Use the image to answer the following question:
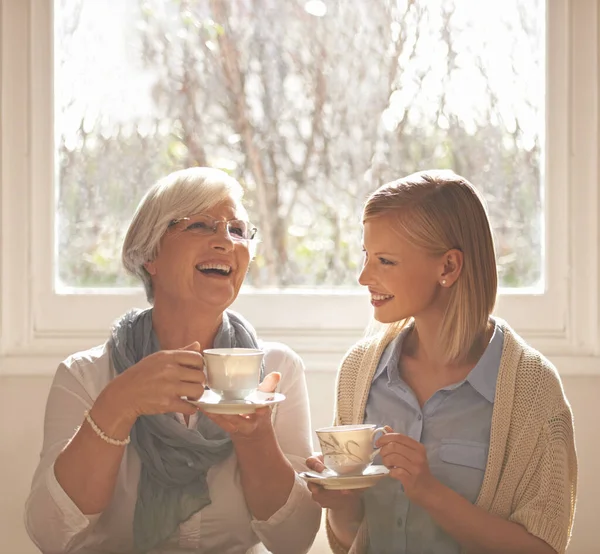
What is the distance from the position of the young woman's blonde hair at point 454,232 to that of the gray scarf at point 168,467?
0.55m

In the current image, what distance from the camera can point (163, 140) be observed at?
2.88 metres

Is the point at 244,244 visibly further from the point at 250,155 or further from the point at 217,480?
the point at 250,155

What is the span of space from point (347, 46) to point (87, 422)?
156 cm

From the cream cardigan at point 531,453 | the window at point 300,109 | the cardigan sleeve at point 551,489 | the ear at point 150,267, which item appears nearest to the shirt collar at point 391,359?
the cream cardigan at point 531,453

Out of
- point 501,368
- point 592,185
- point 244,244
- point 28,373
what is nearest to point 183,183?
point 244,244

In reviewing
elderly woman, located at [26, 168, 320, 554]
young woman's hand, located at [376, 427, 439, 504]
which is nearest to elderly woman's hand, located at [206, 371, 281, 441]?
elderly woman, located at [26, 168, 320, 554]

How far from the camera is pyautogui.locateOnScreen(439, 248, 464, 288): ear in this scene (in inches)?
74.7

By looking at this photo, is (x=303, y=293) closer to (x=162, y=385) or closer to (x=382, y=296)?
(x=382, y=296)

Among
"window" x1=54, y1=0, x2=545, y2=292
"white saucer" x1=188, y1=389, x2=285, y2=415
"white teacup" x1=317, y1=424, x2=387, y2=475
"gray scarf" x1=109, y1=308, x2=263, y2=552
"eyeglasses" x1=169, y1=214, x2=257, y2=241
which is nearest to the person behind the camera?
"white saucer" x1=188, y1=389, x2=285, y2=415

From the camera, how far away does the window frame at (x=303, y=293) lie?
107 inches

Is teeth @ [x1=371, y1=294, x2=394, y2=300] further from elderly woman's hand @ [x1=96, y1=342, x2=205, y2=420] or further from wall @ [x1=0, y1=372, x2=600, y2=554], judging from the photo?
wall @ [x1=0, y1=372, x2=600, y2=554]

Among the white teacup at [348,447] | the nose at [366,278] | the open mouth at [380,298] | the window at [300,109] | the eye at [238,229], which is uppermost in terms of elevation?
the window at [300,109]

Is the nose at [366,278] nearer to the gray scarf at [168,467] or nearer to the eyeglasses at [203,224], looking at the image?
the eyeglasses at [203,224]

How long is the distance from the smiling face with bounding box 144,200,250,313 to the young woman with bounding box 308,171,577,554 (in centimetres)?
30
